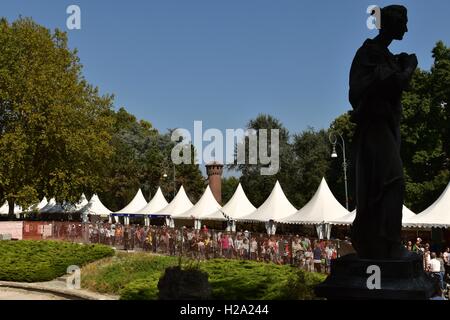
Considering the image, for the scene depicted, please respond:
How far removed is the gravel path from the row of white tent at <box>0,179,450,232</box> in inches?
584

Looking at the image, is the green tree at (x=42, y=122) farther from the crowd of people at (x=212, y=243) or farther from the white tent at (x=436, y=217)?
the white tent at (x=436, y=217)

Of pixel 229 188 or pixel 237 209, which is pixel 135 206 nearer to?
pixel 237 209

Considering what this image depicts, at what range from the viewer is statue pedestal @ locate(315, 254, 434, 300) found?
7664mm

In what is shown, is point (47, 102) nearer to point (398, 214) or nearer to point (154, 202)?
point (154, 202)

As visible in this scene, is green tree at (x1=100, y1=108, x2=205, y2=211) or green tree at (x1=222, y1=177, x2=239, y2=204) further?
green tree at (x1=222, y1=177, x2=239, y2=204)

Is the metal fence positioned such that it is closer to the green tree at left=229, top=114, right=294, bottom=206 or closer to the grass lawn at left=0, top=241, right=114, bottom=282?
the grass lawn at left=0, top=241, right=114, bottom=282

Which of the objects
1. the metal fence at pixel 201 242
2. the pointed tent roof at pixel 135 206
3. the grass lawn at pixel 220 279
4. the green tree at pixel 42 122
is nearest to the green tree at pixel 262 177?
the pointed tent roof at pixel 135 206

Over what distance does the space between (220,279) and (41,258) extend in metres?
14.5

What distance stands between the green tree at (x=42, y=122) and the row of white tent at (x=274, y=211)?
19.5ft

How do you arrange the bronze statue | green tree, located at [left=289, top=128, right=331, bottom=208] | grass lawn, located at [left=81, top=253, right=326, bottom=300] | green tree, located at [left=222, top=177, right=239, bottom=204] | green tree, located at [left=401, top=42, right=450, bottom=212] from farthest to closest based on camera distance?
green tree, located at [left=222, top=177, right=239, bottom=204], green tree, located at [left=289, top=128, right=331, bottom=208], green tree, located at [left=401, top=42, right=450, bottom=212], grass lawn, located at [left=81, top=253, right=326, bottom=300], the bronze statue

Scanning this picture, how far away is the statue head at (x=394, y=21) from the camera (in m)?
8.45

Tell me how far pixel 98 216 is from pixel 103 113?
35.2ft

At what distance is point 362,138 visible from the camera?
866 centimetres

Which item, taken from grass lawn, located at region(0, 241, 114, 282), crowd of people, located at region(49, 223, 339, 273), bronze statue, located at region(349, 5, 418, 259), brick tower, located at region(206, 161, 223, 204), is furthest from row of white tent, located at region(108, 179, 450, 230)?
brick tower, located at region(206, 161, 223, 204)
